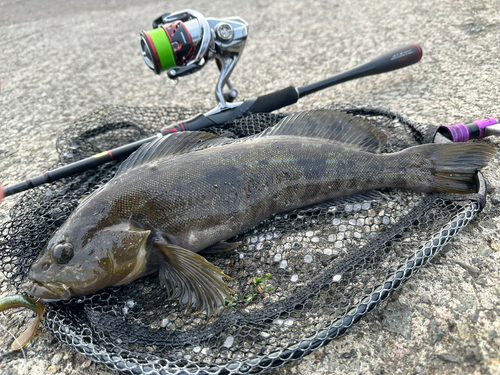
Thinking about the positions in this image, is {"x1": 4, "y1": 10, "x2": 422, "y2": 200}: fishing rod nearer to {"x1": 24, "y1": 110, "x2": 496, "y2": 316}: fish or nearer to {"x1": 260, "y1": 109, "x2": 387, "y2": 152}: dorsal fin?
{"x1": 24, "y1": 110, "x2": 496, "y2": 316}: fish

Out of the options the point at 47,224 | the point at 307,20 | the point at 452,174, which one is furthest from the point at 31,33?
the point at 452,174

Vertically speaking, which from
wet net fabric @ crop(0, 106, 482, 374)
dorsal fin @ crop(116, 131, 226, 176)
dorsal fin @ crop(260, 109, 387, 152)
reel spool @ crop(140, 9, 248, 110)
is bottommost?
wet net fabric @ crop(0, 106, 482, 374)

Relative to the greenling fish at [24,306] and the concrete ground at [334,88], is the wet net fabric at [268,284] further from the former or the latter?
the concrete ground at [334,88]

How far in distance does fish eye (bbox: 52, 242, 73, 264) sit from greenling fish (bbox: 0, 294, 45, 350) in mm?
308

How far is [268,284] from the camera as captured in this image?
262 centimetres

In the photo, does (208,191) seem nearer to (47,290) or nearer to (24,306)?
(47,290)

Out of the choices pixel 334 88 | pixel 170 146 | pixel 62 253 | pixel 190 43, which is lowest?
pixel 334 88

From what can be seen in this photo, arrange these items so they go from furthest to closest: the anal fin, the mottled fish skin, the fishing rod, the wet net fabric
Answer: the fishing rod, the anal fin, the mottled fish skin, the wet net fabric

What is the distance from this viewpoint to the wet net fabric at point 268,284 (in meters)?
2.16

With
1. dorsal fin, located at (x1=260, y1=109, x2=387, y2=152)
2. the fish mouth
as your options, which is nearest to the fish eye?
the fish mouth

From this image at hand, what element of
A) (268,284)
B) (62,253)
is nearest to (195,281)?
(268,284)

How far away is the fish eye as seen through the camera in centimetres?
234

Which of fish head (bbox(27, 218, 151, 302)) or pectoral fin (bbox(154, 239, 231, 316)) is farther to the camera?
pectoral fin (bbox(154, 239, 231, 316))

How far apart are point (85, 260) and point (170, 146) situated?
1062 mm
